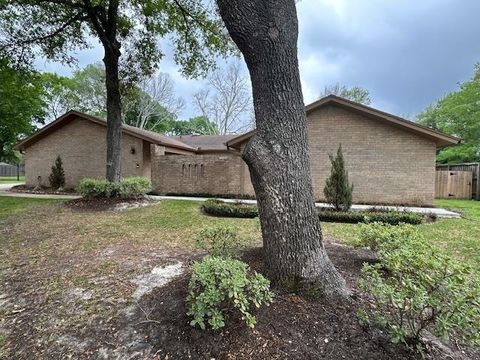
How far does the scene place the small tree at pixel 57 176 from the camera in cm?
1538

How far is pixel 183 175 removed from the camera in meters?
13.8

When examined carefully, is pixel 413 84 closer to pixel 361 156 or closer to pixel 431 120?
pixel 431 120

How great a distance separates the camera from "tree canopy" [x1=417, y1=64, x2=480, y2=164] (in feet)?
62.2

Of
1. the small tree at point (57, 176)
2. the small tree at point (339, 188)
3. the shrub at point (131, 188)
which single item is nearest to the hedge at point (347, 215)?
the small tree at point (339, 188)

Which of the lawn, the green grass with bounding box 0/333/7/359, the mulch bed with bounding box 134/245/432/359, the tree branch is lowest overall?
the green grass with bounding box 0/333/7/359

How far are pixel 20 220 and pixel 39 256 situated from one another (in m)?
4.09

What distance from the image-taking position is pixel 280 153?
104 inches

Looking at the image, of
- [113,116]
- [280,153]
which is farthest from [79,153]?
[280,153]

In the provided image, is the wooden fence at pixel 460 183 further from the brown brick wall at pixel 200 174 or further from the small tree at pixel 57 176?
the small tree at pixel 57 176

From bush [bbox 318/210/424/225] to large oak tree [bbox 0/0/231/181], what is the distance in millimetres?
8072

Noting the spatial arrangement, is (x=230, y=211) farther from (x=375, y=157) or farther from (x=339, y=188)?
(x=375, y=157)

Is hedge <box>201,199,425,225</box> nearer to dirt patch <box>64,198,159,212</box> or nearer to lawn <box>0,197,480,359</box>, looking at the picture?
lawn <box>0,197,480,359</box>

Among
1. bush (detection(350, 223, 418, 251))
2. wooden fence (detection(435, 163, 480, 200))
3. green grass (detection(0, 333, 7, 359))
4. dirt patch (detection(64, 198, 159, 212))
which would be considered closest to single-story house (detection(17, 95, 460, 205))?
dirt patch (detection(64, 198, 159, 212))

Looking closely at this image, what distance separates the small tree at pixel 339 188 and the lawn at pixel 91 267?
1.71 meters
